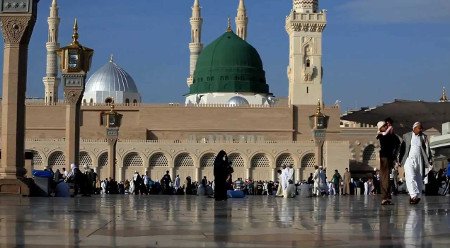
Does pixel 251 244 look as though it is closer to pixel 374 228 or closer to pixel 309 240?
pixel 309 240

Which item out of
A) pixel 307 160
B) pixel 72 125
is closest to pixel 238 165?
pixel 307 160

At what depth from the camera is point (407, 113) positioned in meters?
17.5

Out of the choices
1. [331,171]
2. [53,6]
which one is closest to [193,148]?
[331,171]

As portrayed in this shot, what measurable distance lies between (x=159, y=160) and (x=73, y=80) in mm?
27384

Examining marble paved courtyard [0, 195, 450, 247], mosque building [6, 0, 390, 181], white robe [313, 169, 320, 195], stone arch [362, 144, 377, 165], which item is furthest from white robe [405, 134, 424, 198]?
stone arch [362, 144, 377, 165]

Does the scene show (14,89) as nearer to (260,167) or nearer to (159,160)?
(159,160)

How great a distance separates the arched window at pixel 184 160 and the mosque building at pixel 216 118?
55 millimetres

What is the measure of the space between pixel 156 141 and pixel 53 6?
14.6 m

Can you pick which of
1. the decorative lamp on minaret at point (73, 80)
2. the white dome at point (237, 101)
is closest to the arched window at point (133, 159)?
the white dome at point (237, 101)

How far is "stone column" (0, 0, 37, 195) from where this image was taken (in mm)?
12070

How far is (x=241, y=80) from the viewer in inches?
2261

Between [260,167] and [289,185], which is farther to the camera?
[260,167]

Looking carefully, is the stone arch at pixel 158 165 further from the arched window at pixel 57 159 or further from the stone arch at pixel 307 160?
the stone arch at pixel 307 160

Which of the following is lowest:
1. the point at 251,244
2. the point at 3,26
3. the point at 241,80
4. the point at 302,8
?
the point at 251,244
